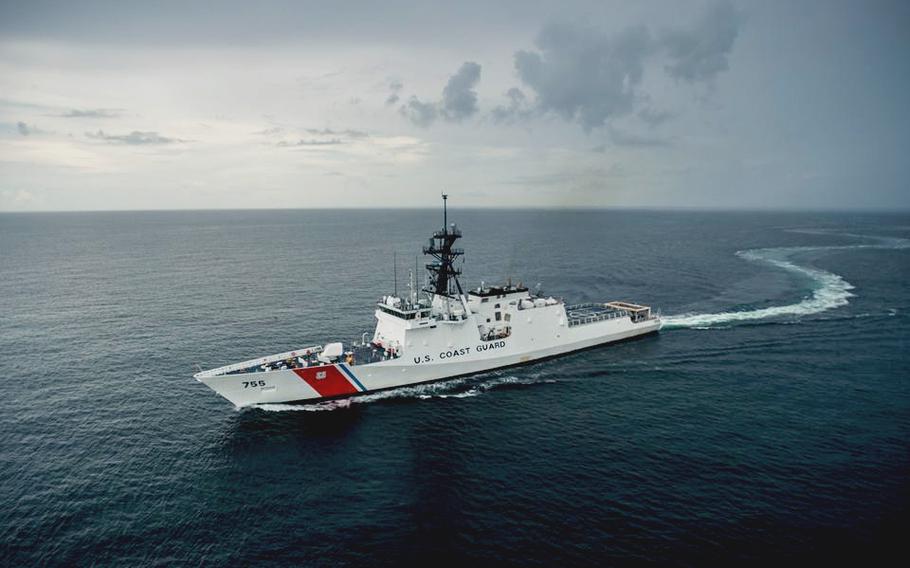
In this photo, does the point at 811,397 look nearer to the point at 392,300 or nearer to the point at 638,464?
the point at 638,464

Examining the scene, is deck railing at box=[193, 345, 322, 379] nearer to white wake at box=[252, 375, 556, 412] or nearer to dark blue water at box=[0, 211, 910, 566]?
dark blue water at box=[0, 211, 910, 566]

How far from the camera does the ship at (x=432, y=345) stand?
4209 centimetres

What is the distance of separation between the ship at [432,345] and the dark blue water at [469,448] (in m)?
1.85

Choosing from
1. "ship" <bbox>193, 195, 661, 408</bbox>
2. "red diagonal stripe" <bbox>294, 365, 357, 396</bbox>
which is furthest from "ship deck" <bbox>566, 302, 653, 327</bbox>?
"red diagonal stripe" <bbox>294, 365, 357, 396</bbox>

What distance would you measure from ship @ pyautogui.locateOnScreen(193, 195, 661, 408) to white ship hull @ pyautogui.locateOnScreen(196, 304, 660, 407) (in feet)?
0.26

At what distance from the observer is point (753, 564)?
78.7 ft

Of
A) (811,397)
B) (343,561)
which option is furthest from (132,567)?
(811,397)

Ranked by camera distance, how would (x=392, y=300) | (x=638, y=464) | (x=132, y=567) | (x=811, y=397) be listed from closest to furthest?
1. (x=132, y=567)
2. (x=638, y=464)
3. (x=811, y=397)
4. (x=392, y=300)

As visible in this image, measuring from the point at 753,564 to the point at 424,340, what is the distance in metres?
29.6

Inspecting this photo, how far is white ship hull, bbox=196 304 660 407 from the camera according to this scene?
136 ft

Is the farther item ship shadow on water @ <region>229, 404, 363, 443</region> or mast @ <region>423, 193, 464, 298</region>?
mast @ <region>423, 193, 464, 298</region>

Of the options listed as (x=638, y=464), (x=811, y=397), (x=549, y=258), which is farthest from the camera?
(x=549, y=258)

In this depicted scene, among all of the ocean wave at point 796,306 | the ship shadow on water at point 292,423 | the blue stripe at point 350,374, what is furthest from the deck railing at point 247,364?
the ocean wave at point 796,306

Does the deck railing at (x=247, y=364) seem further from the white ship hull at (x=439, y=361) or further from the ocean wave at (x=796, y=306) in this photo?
the ocean wave at (x=796, y=306)
